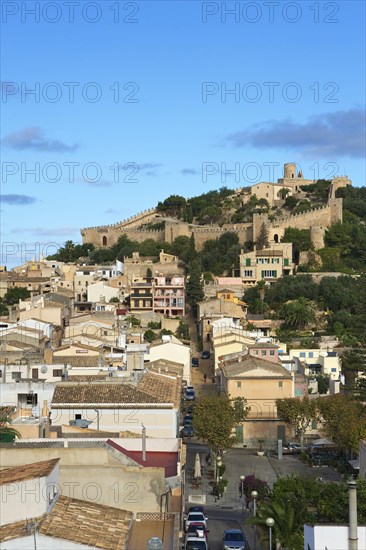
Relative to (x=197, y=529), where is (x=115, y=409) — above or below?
above

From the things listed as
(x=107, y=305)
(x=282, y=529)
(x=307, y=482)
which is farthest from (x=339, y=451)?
(x=107, y=305)

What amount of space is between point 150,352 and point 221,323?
40.7 ft

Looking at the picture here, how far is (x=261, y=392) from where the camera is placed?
1652 inches

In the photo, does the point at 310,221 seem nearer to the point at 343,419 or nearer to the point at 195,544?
the point at 343,419

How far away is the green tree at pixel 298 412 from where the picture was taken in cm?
3878

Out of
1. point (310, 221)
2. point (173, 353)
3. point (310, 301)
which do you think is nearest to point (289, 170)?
point (310, 221)

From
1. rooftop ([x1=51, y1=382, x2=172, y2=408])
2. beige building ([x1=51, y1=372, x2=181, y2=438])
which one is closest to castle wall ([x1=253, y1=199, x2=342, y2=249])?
rooftop ([x1=51, y1=382, x2=172, y2=408])

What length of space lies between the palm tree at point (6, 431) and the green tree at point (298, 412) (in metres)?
18.8

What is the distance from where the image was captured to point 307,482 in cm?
2338

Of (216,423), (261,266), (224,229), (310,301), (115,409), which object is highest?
(224,229)

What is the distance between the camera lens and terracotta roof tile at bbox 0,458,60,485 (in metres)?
14.1

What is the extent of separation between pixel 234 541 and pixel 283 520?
8.58 ft

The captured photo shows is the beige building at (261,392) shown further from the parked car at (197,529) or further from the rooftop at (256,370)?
the parked car at (197,529)

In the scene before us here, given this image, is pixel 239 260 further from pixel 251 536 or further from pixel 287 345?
pixel 251 536
